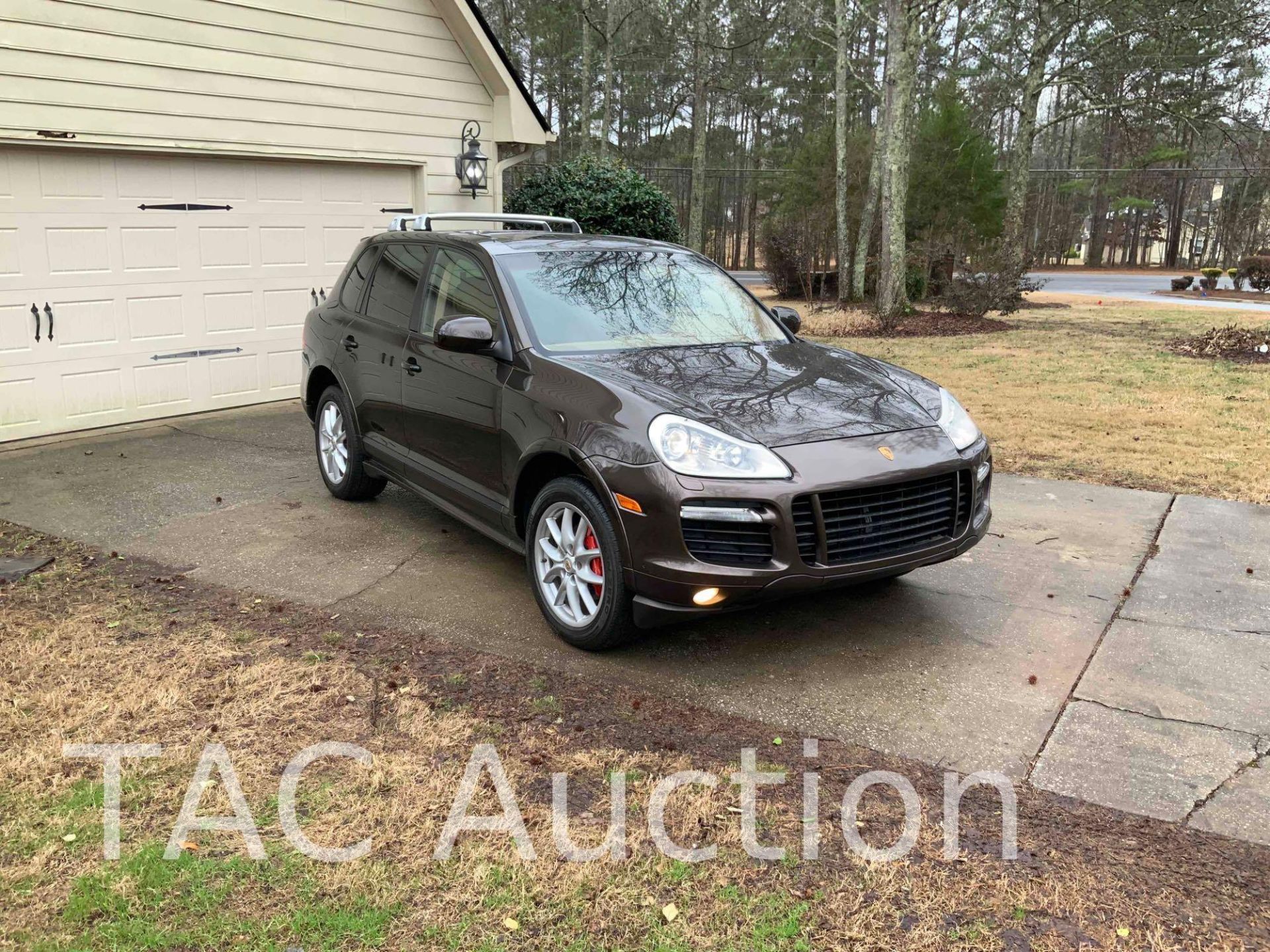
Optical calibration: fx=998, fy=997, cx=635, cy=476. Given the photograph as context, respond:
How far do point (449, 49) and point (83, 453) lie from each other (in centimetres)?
551

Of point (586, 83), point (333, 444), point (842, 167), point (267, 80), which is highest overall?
point (586, 83)

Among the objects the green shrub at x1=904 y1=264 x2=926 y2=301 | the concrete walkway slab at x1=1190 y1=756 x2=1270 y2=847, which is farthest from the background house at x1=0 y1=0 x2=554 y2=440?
the green shrub at x1=904 y1=264 x2=926 y2=301

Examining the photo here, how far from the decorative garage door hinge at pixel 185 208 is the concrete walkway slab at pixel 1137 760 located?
315 inches

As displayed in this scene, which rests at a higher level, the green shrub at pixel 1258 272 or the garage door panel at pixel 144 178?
the garage door panel at pixel 144 178

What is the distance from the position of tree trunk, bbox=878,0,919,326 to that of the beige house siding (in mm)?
7098

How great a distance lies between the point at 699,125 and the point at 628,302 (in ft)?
68.2

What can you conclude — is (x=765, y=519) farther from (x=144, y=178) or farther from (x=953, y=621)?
(x=144, y=178)

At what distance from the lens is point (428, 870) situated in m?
2.70

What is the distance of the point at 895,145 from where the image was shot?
15.7m

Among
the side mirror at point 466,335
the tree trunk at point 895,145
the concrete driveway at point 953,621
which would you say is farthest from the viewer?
the tree trunk at point 895,145

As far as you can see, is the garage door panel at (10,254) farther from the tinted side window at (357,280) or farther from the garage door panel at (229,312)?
the tinted side window at (357,280)

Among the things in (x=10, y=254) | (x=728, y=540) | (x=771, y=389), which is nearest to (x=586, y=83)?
(x=10, y=254)

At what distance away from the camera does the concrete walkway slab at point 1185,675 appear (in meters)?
3.60

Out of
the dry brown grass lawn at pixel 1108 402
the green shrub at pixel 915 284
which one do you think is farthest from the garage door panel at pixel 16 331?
the green shrub at pixel 915 284
